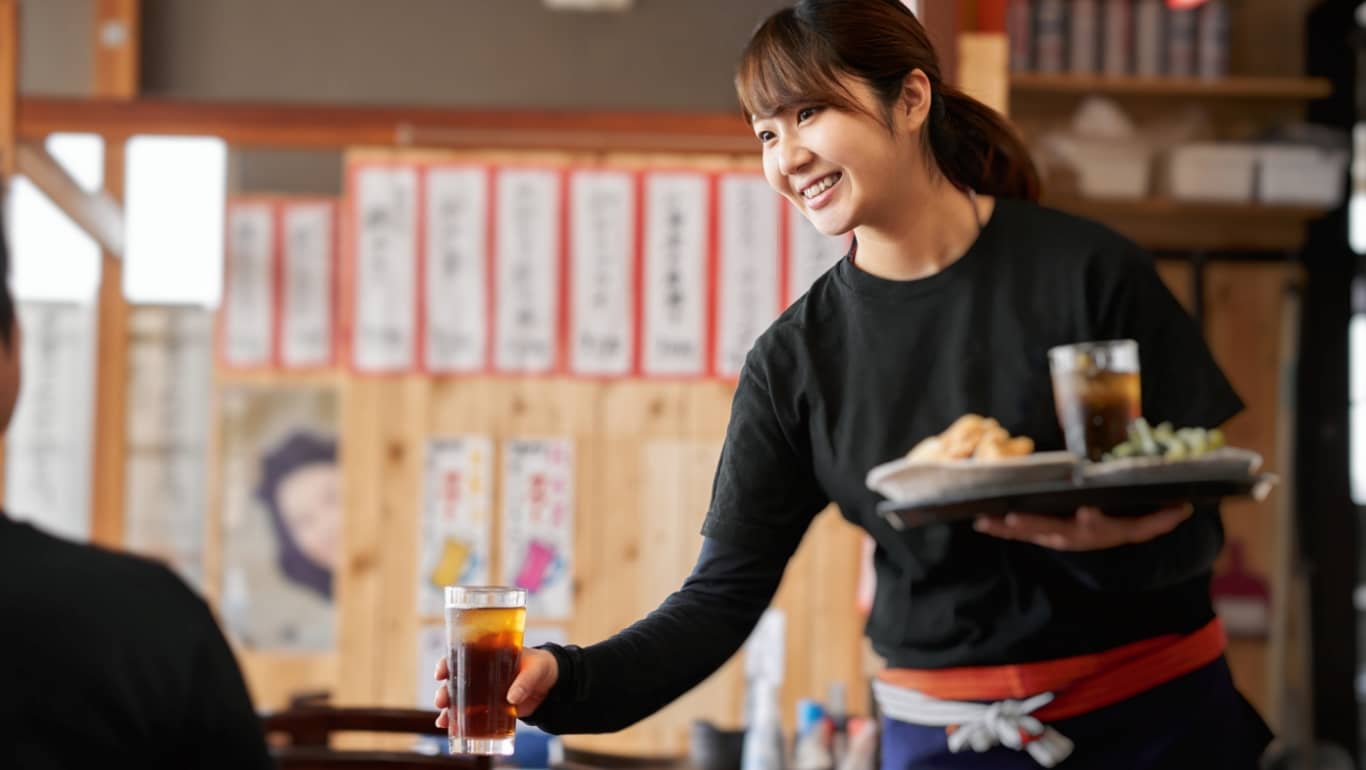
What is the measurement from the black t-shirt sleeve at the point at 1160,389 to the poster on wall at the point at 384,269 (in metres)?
3.21

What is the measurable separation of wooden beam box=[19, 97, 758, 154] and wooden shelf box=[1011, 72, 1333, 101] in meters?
1.13

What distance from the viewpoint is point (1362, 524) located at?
5.35m

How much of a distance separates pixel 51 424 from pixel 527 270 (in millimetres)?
2604

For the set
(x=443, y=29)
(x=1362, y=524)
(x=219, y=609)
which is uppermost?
(x=443, y=29)

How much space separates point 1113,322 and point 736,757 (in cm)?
192

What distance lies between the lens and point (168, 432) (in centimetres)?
621

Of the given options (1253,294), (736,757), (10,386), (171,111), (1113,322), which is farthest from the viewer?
(1253,294)

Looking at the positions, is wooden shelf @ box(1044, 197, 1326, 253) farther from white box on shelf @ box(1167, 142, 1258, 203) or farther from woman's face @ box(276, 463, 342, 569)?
woman's face @ box(276, 463, 342, 569)

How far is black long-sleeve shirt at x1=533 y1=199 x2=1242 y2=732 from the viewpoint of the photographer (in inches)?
56.0

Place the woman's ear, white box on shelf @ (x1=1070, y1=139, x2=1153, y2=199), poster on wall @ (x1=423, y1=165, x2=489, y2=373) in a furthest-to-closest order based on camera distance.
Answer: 1. white box on shelf @ (x1=1070, y1=139, x2=1153, y2=199)
2. poster on wall @ (x1=423, y1=165, x2=489, y2=373)
3. the woman's ear

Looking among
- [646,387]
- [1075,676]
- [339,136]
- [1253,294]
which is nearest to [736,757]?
[646,387]

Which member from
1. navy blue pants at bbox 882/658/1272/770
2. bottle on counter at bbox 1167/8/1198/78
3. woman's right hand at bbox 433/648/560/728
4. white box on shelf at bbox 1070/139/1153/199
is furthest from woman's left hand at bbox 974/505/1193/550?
bottle on counter at bbox 1167/8/1198/78

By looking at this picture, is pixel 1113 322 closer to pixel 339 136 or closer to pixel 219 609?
pixel 339 136

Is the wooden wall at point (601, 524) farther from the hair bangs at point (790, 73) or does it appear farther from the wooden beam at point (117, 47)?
the hair bangs at point (790, 73)
